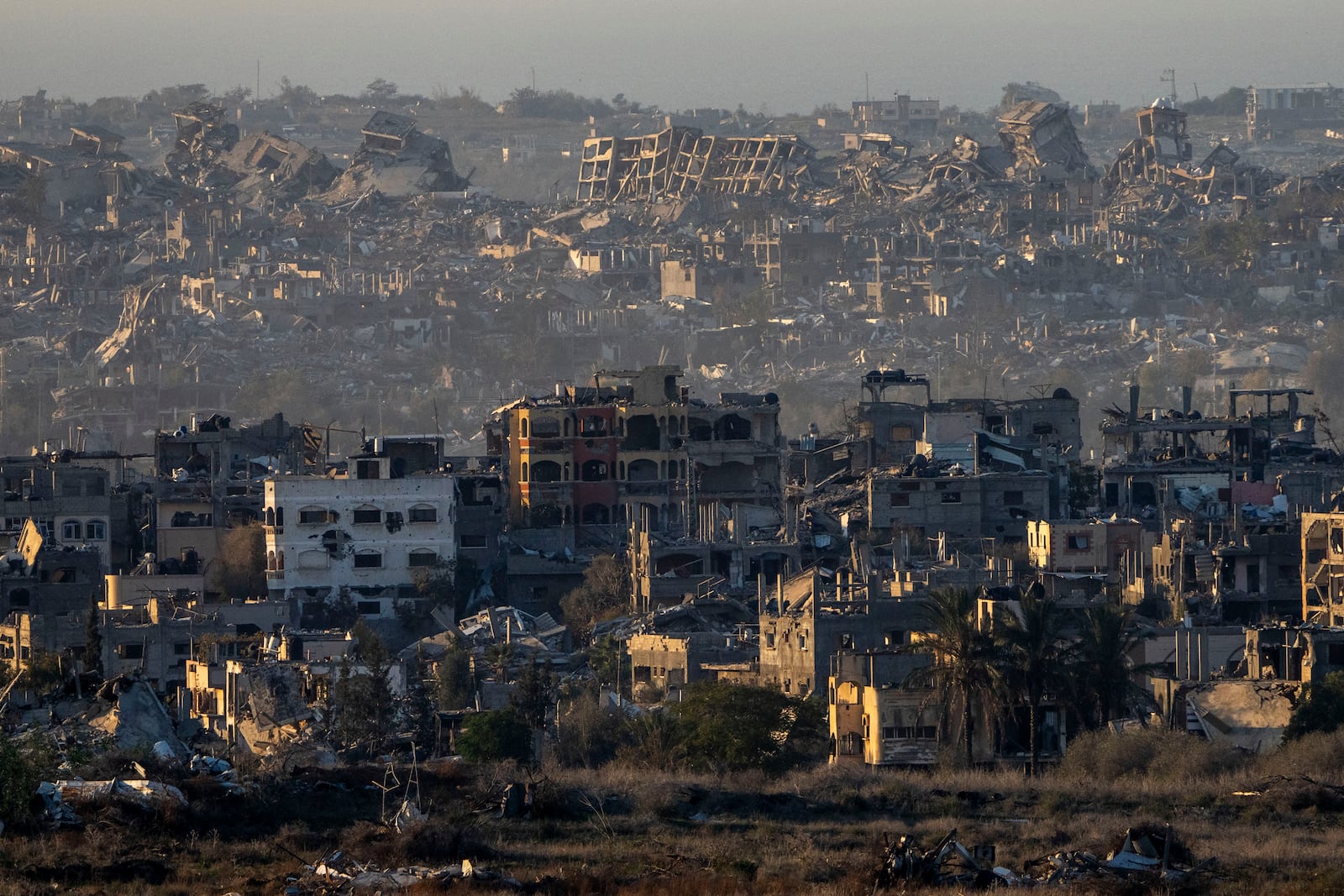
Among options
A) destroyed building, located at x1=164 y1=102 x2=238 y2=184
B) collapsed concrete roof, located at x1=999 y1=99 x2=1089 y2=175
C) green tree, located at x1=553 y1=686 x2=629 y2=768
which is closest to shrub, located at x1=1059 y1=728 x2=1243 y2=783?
green tree, located at x1=553 y1=686 x2=629 y2=768

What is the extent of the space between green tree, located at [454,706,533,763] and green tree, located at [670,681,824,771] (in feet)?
6.23

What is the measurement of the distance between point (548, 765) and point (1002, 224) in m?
94.0

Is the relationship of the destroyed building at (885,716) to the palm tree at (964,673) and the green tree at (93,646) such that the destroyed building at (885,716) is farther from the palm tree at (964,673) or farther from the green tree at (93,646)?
the green tree at (93,646)

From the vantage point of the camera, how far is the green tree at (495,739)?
127 ft

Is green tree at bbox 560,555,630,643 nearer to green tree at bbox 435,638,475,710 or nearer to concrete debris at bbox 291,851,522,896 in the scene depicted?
green tree at bbox 435,638,475,710

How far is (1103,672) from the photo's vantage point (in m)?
39.8

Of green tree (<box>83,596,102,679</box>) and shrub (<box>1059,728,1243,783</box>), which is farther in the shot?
green tree (<box>83,596,102,679</box>)

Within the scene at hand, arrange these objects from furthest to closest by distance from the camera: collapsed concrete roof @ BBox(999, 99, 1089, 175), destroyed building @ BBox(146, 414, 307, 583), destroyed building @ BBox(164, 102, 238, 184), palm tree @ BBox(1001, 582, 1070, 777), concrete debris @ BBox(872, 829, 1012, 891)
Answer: destroyed building @ BBox(164, 102, 238, 184) < collapsed concrete roof @ BBox(999, 99, 1089, 175) < destroyed building @ BBox(146, 414, 307, 583) < palm tree @ BBox(1001, 582, 1070, 777) < concrete debris @ BBox(872, 829, 1012, 891)

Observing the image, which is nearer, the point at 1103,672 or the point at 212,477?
the point at 1103,672

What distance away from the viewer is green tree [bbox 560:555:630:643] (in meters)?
55.8

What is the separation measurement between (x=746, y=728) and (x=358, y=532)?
22.2 meters

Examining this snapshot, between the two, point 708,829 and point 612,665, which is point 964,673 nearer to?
point 708,829

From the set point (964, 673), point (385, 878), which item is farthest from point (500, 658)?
point (385, 878)

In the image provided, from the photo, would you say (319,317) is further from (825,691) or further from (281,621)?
(825,691)
